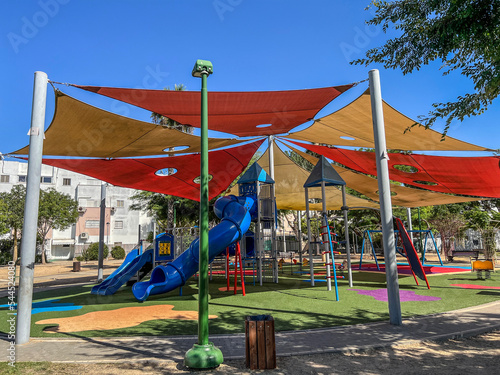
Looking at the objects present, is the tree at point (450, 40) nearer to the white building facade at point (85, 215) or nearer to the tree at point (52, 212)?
the tree at point (52, 212)

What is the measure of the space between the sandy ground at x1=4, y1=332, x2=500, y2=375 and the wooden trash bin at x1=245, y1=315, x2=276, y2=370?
0.32 ft

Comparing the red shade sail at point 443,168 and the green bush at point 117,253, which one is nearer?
the red shade sail at point 443,168

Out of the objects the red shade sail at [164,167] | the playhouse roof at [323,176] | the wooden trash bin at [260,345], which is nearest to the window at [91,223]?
the red shade sail at [164,167]

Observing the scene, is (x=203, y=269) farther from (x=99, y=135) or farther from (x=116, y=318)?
(x=99, y=135)

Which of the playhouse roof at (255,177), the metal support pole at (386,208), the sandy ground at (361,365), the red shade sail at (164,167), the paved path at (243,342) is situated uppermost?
the red shade sail at (164,167)

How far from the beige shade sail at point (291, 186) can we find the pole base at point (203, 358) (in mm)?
13107

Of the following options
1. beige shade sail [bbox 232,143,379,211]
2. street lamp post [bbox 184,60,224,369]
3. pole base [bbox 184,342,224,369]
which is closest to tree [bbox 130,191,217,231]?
beige shade sail [bbox 232,143,379,211]

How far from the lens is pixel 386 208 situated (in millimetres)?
6770

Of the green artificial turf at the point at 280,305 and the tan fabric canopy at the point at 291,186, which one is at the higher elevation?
the tan fabric canopy at the point at 291,186

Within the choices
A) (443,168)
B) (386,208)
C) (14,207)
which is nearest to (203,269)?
(386,208)

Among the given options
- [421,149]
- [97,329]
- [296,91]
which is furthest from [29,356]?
[421,149]

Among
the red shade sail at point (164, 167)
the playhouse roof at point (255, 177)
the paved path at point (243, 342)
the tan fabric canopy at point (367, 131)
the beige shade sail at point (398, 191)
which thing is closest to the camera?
the paved path at point (243, 342)

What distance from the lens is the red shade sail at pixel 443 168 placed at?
10992 millimetres

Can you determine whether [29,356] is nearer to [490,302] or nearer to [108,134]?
[108,134]
